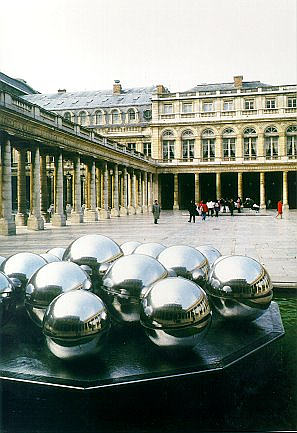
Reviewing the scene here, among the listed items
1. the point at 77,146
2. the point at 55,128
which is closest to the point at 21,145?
the point at 55,128

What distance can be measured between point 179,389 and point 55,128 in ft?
80.4

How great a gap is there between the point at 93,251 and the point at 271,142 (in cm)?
5799

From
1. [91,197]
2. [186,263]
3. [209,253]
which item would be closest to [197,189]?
[91,197]

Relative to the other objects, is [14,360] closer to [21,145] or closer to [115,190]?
[21,145]

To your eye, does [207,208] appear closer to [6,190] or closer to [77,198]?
[77,198]

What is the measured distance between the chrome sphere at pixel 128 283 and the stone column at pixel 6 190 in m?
17.6

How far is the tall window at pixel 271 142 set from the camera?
2357 inches

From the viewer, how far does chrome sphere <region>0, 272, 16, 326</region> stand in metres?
4.56

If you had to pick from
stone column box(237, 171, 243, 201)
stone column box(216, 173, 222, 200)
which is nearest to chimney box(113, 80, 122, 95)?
stone column box(216, 173, 222, 200)

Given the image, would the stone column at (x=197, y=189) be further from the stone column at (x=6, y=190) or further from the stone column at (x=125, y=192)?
the stone column at (x=6, y=190)

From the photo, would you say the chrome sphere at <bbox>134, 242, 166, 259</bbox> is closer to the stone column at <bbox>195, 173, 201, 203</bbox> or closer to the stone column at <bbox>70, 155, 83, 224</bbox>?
the stone column at <bbox>70, 155, 83, 224</bbox>

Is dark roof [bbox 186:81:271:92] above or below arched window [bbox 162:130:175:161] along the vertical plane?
above

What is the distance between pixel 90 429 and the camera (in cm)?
358

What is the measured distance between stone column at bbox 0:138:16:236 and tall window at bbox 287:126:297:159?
43707mm
